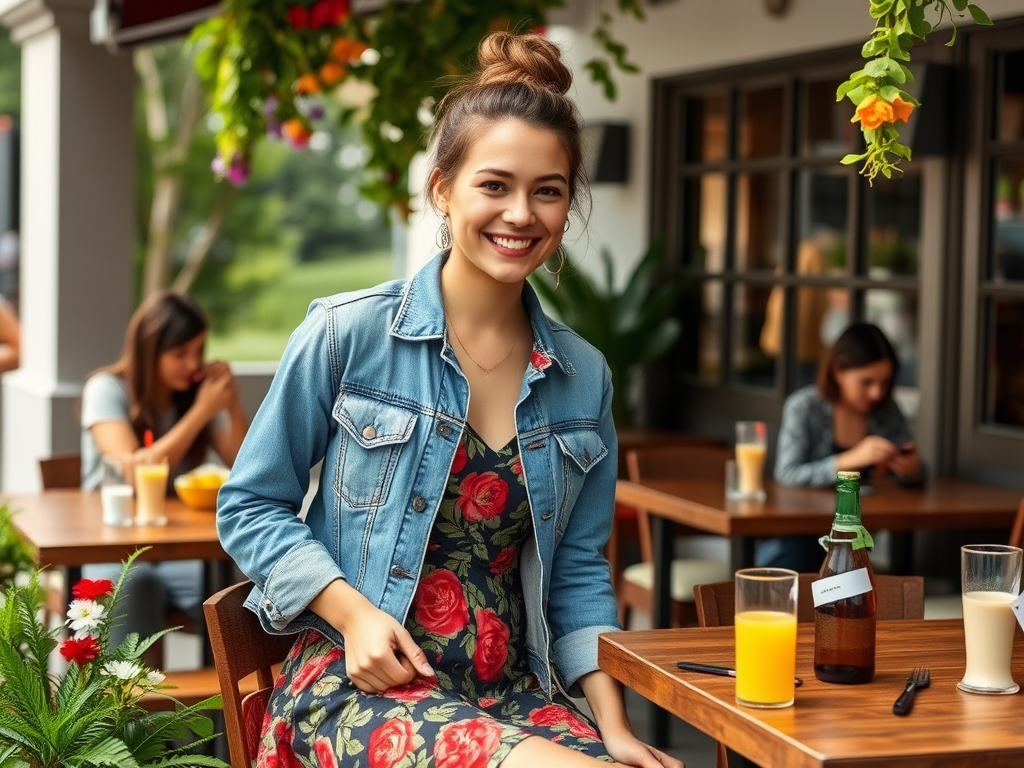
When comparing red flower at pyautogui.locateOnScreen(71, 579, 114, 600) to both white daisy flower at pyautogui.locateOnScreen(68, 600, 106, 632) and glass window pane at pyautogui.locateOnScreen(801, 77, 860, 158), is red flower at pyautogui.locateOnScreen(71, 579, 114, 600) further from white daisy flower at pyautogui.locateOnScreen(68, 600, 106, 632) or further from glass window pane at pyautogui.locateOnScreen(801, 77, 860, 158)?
glass window pane at pyautogui.locateOnScreen(801, 77, 860, 158)

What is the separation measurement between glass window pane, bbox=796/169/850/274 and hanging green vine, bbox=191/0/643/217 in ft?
3.26

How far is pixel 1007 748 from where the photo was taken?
1665 mm

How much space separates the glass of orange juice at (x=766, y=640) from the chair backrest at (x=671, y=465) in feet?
8.72

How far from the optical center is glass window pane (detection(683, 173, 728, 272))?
6.21 metres

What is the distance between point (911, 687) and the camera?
6.18 ft

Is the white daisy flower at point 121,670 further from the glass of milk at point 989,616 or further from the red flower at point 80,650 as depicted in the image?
the glass of milk at point 989,616

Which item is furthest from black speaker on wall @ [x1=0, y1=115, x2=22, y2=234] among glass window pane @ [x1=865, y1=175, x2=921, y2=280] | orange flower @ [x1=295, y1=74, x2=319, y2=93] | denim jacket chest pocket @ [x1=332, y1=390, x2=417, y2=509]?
denim jacket chest pocket @ [x1=332, y1=390, x2=417, y2=509]

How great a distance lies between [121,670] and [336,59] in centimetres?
304

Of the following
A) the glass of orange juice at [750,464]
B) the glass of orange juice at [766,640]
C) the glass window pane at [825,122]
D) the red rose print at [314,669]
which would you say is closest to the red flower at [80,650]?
the red rose print at [314,669]

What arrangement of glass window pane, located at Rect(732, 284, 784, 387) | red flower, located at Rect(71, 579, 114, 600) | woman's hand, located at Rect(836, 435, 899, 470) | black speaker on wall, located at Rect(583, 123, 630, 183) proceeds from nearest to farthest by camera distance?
red flower, located at Rect(71, 579, 114, 600), woman's hand, located at Rect(836, 435, 899, 470), glass window pane, located at Rect(732, 284, 784, 387), black speaker on wall, located at Rect(583, 123, 630, 183)

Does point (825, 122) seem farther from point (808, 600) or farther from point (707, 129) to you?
point (808, 600)

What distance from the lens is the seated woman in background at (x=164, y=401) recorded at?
13.3 ft

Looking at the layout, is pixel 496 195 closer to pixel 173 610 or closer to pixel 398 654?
pixel 398 654

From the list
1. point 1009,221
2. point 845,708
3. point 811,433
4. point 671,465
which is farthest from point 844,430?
point 845,708
